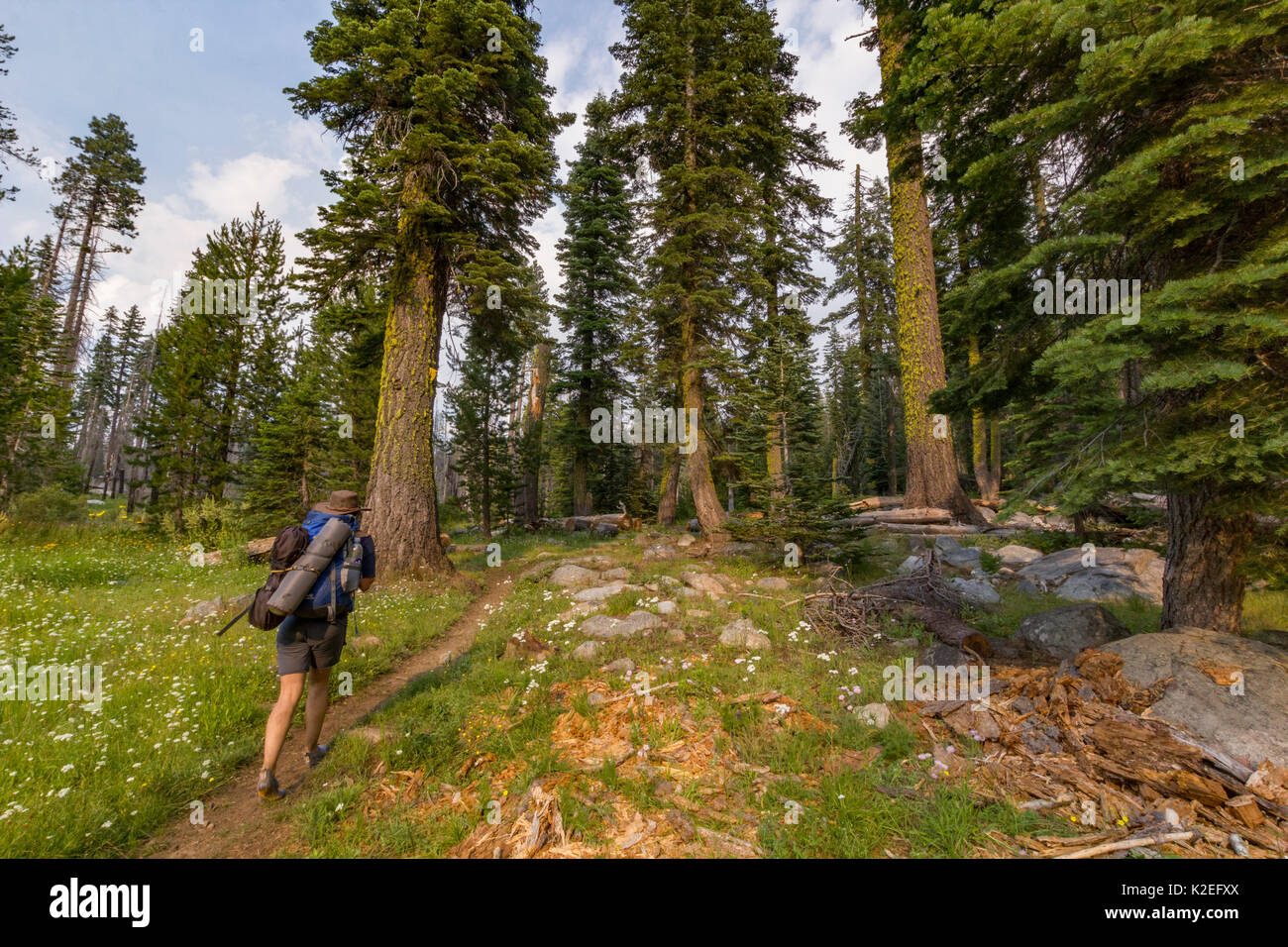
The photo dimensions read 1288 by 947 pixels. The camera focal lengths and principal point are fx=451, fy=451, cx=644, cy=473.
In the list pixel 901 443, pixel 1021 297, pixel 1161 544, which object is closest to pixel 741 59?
pixel 1021 297

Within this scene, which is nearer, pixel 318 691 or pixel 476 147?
pixel 318 691

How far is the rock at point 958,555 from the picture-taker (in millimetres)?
9625

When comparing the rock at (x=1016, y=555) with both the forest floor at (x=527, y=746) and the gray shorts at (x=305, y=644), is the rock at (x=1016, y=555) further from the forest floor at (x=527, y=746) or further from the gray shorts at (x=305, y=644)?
the gray shorts at (x=305, y=644)

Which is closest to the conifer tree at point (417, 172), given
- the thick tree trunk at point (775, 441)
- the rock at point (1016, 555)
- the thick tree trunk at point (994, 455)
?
the thick tree trunk at point (775, 441)

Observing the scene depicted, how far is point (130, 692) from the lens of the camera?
4.77m

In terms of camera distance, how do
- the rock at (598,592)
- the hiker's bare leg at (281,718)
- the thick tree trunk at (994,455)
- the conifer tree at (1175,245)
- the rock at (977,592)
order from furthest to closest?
the thick tree trunk at (994,455) < the rock at (598,592) < the rock at (977,592) < the hiker's bare leg at (281,718) < the conifer tree at (1175,245)

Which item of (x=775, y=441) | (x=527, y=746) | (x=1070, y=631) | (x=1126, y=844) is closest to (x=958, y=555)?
(x=1070, y=631)

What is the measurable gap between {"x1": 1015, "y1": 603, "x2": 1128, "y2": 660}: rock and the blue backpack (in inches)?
292

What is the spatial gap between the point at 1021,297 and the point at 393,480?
35.9 ft

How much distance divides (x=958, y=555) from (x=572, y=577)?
27.9 feet

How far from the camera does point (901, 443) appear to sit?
34031 mm

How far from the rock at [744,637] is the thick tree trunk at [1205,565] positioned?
405 cm

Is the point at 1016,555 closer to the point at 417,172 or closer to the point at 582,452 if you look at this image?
the point at 417,172
